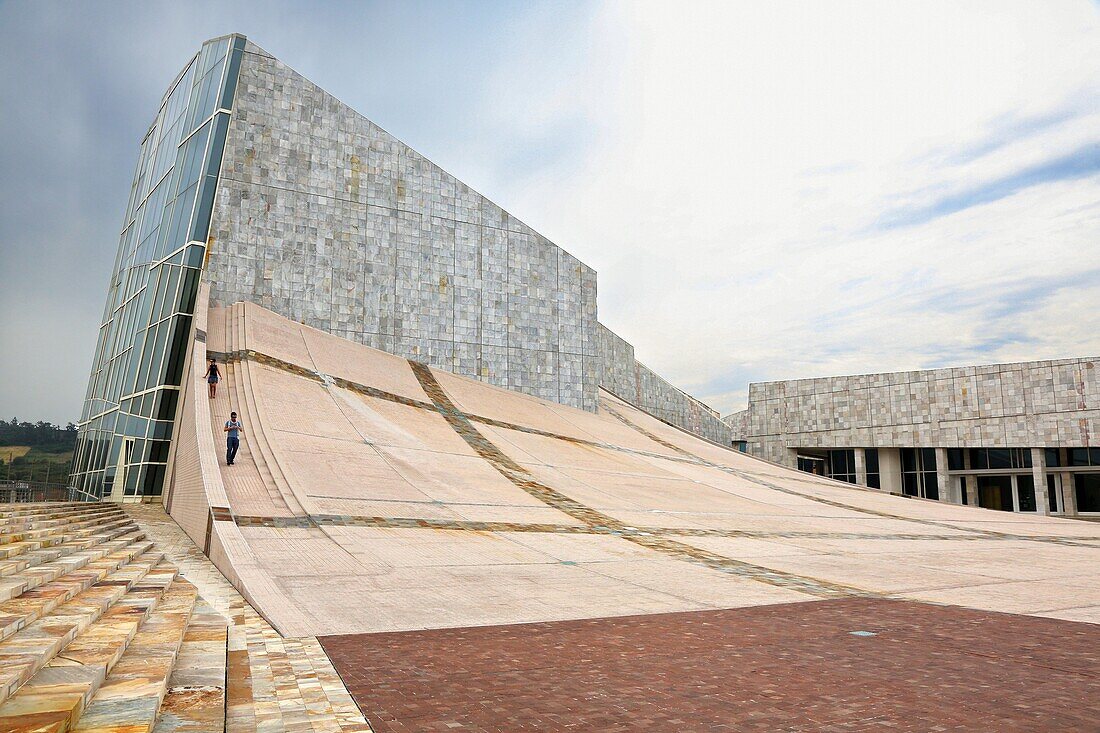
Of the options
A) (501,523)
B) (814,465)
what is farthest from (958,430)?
(501,523)

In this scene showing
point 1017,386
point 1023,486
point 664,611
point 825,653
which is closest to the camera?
point 825,653

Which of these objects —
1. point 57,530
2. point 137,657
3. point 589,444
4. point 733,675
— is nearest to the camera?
point 137,657

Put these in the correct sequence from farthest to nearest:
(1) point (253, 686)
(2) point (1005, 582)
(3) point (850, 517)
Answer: (3) point (850, 517)
(2) point (1005, 582)
(1) point (253, 686)

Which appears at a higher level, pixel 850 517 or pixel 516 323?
pixel 516 323

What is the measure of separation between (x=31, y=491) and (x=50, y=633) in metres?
20.2

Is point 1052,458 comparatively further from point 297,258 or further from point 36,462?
point 36,462

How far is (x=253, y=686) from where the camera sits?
176 inches

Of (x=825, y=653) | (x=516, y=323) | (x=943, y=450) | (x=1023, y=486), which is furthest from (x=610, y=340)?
(x=825, y=653)

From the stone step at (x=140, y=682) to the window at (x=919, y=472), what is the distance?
40827 millimetres

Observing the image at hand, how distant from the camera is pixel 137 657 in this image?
13.8ft

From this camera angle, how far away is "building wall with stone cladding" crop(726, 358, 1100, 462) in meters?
32.9

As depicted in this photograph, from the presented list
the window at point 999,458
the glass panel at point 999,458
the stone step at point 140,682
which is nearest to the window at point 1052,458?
the window at point 999,458

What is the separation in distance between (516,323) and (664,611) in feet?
63.8

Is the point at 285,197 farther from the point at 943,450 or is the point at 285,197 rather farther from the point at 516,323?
the point at 943,450
